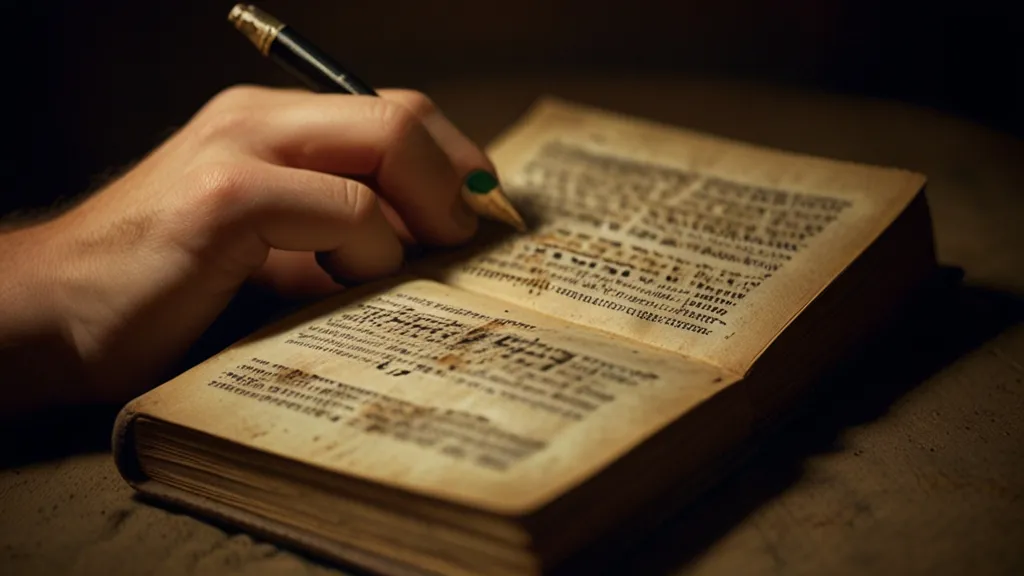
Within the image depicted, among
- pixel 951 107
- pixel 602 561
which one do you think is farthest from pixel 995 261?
pixel 951 107

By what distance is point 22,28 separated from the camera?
1.85 meters

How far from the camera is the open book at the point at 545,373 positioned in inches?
30.8

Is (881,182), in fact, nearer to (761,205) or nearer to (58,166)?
(761,205)

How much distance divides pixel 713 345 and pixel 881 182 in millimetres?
321

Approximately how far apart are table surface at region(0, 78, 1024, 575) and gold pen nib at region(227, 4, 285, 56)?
1.37ft

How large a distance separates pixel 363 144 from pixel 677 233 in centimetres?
33

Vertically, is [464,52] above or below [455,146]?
below

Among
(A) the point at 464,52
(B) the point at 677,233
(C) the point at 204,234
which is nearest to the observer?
(C) the point at 204,234

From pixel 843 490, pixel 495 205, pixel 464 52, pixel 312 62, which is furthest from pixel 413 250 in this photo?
pixel 464 52

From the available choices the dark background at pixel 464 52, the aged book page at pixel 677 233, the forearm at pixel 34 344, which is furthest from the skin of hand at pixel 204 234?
the dark background at pixel 464 52

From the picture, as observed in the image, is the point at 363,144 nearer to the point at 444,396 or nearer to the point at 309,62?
the point at 309,62

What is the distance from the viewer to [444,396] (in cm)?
86

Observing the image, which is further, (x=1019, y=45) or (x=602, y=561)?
(x=1019, y=45)

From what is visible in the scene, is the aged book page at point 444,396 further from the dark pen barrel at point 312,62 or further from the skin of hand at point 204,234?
the dark pen barrel at point 312,62
